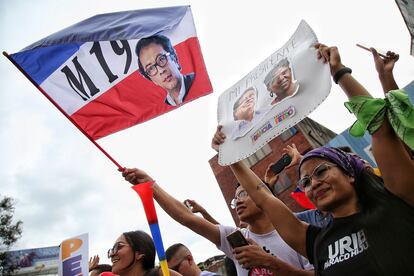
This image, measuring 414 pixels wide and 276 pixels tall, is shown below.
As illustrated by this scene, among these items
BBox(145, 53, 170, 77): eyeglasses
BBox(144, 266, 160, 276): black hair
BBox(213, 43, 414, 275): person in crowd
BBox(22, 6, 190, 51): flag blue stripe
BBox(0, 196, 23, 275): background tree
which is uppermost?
BBox(0, 196, 23, 275): background tree

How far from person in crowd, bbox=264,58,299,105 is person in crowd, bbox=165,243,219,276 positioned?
2375mm

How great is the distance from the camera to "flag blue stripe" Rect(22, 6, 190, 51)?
9.43 feet

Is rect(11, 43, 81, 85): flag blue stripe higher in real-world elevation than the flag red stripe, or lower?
higher

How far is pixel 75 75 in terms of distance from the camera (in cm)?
293

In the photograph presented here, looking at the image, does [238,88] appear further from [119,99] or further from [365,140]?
[365,140]

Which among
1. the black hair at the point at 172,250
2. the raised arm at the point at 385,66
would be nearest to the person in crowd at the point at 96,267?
the black hair at the point at 172,250

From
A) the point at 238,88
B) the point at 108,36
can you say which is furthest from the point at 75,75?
the point at 238,88

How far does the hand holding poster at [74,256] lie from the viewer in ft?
14.2

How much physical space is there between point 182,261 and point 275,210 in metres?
2.06

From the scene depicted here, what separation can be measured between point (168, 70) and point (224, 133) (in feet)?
3.45

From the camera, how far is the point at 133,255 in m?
2.74

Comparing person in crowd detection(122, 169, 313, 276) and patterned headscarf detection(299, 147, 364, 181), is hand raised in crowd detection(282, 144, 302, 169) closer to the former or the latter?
person in crowd detection(122, 169, 313, 276)

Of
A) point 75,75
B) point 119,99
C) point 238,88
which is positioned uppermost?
point 75,75

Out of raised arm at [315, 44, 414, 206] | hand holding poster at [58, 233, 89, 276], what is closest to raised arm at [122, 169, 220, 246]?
raised arm at [315, 44, 414, 206]
